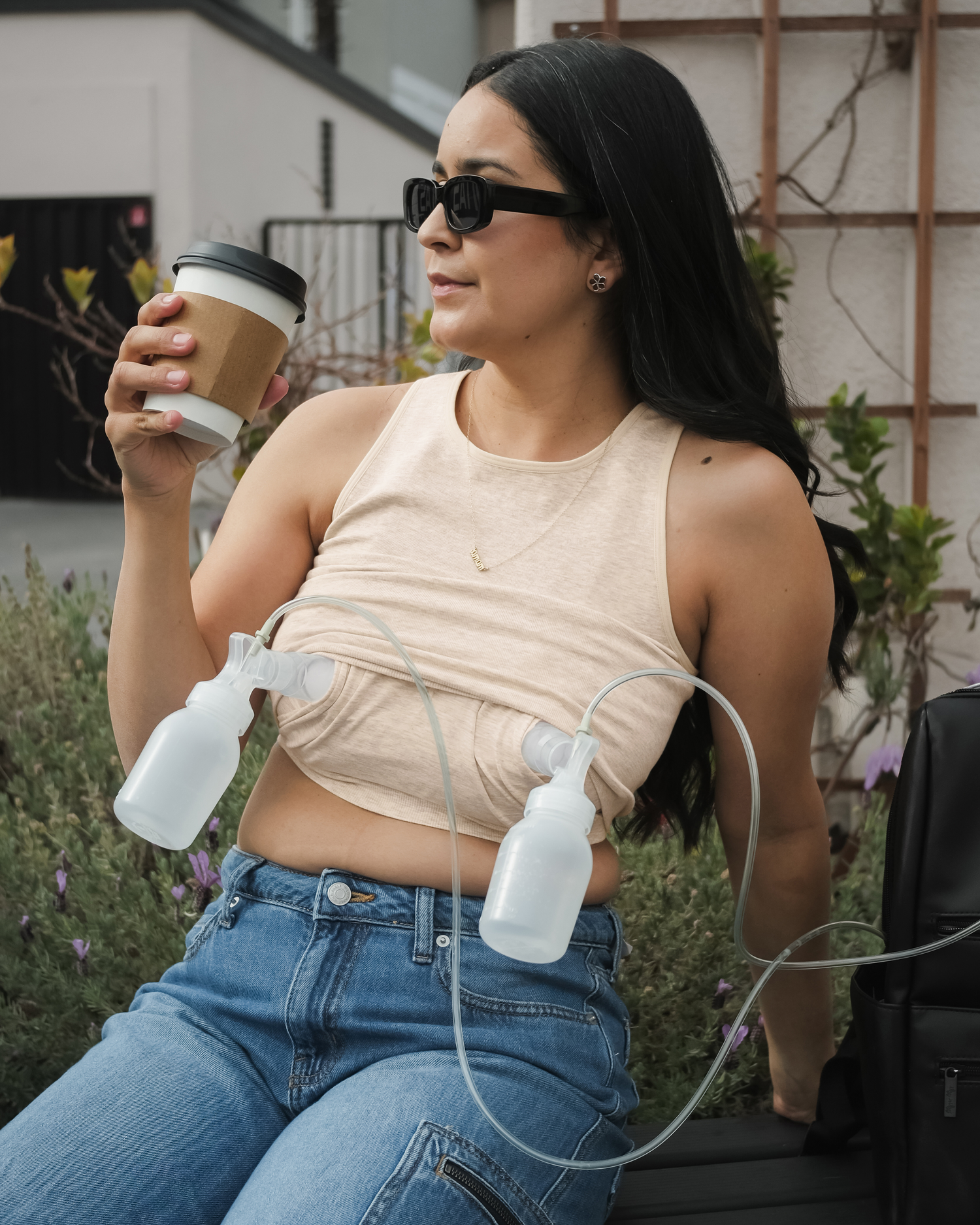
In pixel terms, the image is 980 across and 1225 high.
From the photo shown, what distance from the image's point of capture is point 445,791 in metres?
1.29

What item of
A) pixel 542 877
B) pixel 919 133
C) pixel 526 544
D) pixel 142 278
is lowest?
pixel 542 877

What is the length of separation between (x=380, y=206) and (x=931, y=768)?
11.7 meters

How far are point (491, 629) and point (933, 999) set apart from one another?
24.6 inches

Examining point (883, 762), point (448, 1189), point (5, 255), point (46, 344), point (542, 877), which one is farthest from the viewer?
point (46, 344)

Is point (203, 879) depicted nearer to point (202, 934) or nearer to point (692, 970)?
point (202, 934)

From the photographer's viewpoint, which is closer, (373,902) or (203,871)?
(373,902)

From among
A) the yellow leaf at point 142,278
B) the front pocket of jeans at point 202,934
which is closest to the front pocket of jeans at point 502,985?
the front pocket of jeans at point 202,934

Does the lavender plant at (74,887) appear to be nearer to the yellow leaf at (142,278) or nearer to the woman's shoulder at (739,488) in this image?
the woman's shoulder at (739,488)

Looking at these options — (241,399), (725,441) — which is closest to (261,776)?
(241,399)

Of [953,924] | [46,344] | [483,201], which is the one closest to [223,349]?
[483,201]

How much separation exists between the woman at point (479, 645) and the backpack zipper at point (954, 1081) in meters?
0.29

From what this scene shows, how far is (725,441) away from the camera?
4.71 feet

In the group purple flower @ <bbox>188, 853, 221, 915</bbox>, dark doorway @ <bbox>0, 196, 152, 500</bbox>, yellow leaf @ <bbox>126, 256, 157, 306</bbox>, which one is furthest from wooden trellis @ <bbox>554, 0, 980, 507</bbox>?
dark doorway @ <bbox>0, 196, 152, 500</bbox>

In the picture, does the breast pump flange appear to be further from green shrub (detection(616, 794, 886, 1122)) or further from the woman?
green shrub (detection(616, 794, 886, 1122))
